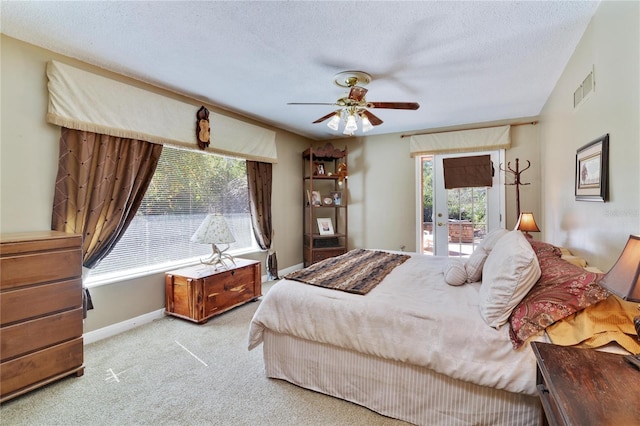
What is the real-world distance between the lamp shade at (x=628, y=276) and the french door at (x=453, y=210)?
357 cm

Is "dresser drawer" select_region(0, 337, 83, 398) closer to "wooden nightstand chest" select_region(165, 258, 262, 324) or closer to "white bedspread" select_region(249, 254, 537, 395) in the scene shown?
"wooden nightstand chest" select_region(165, 258, 262, 324)

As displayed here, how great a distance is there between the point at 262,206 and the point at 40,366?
9.34 ft

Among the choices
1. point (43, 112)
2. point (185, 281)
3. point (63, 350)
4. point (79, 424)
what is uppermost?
point (43, 112)

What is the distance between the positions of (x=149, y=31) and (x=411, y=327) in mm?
2547

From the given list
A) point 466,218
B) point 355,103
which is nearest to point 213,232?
point 355,103

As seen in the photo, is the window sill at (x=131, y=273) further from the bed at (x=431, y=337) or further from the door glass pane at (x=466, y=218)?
the door glass pane at (x=466, y=218)

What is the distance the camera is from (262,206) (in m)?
4.41

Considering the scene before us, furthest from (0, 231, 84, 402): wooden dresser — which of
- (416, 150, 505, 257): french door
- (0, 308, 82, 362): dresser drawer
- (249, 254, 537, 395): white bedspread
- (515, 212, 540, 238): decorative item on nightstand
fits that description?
(416, 150, 505, 257): french door

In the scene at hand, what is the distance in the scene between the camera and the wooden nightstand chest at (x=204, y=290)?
9.95 feet

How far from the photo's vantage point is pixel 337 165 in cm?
542

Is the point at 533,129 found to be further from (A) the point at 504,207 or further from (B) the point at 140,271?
(B) the point at 140,271

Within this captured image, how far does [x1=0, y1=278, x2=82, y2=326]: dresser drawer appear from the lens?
184 cm

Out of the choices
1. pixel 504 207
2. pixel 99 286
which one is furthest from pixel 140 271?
pixel 504 207

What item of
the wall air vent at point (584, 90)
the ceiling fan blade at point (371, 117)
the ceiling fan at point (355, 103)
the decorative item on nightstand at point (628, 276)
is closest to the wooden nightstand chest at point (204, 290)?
the ceiling fan at point (355, 103)
